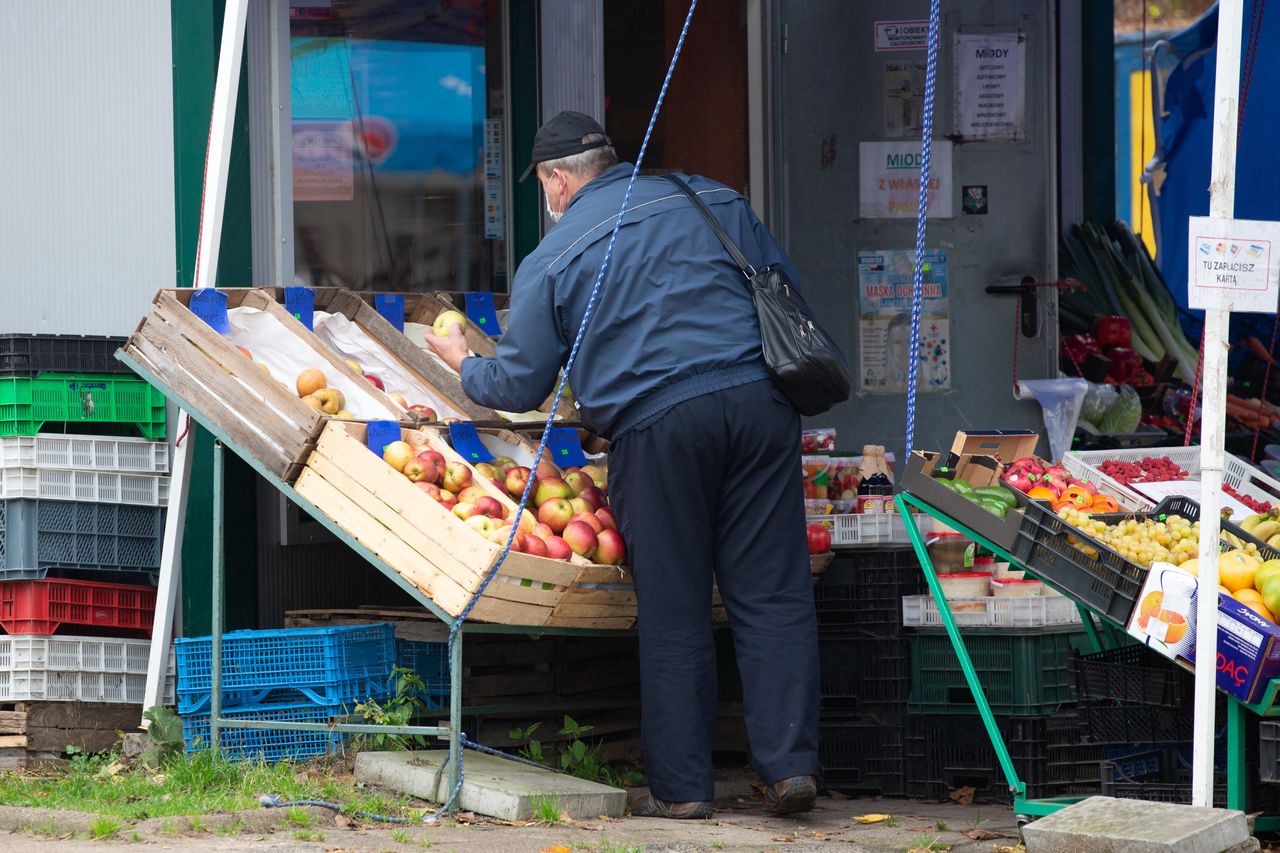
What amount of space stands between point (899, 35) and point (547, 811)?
559cm

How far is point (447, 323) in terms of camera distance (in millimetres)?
7043

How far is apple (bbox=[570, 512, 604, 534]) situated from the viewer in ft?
19.9

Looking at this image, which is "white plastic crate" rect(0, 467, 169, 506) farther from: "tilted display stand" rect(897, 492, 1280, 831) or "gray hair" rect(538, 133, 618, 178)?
"tilted display stand" rect(897, 492, 1280, 831)

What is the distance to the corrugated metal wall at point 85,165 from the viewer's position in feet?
24.1

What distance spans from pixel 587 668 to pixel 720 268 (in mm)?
1958

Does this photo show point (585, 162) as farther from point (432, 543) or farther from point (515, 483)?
point (432, 543)

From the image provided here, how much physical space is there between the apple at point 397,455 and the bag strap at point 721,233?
49.7 inches

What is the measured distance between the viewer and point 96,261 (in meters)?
7.44

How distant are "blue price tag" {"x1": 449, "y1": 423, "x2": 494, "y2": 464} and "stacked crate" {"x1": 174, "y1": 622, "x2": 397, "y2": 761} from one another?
0.76m

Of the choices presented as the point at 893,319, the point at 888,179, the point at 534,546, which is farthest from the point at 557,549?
the point at 888,179

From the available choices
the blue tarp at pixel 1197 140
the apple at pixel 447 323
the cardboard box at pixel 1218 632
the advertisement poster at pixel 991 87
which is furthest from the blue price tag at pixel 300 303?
the blue tarp at pixel 1197 140

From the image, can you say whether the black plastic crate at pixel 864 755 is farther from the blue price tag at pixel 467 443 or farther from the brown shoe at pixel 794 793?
the blue price tag at pixel 467 443

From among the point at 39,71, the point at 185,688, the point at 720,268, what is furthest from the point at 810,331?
the point at 39,71

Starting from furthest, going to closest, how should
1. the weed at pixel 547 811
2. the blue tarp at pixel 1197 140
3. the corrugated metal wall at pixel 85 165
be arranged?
1. the blue tarp at pixel 1197 140
2. the corrugated metal wall at pixel 85 165
3. the weed at pixel 547 811
